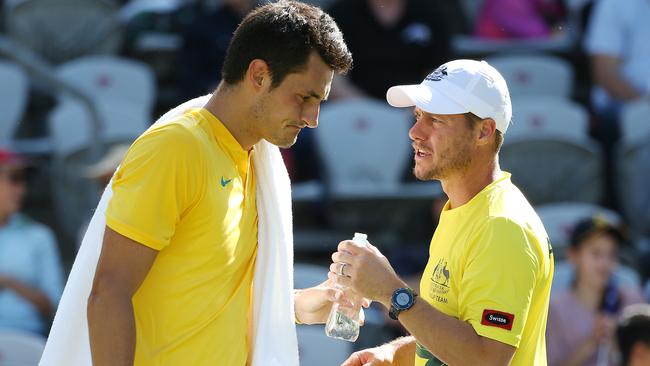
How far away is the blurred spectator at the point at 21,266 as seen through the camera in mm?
6672

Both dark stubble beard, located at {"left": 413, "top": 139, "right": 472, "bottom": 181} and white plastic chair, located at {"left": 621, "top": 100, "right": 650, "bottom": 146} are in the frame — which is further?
white plastic chair, located at {"left": 621, "top": 100, "right": 650, "bottom": 146}

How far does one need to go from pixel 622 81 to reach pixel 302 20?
18.4 ft

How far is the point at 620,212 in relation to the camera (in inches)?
326

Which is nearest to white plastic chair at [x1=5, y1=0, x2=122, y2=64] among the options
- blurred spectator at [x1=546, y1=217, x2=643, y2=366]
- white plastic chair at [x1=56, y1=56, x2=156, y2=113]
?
white plastic chair at [x1=56, y1=56, x2=156, y2=113]

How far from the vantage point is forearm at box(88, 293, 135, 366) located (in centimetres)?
326

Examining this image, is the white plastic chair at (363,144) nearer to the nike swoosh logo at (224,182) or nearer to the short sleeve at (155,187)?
the nike swoosh logo at (224,182)

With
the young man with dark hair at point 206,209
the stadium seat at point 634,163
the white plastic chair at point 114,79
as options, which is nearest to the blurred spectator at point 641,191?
the stadium seat at point 634,163

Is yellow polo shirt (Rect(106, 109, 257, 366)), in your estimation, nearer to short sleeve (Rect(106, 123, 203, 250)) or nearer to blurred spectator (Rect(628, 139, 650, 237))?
short sleeve (Rect(106, 123, 203, 250))

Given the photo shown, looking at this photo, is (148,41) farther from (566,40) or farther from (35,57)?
(566,40)

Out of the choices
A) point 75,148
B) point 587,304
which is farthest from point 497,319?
point 75,148

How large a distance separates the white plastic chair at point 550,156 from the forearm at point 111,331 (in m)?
4.83

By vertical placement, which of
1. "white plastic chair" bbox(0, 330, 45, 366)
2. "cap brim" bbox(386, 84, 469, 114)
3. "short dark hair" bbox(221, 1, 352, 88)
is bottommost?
"white plastic chair" bbox(0, 330, 45, 366)

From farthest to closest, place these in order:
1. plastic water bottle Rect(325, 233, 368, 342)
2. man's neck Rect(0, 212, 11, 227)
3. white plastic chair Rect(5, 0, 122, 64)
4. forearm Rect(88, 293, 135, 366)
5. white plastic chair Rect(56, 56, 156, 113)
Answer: white plastic chair Rect(5, 0, 122, 64), white plastic chair Rect(56, 56, 156, 113), man's neck Rect(0, 212, 11, 227), plastic water bottle Rect(325, 233, 368, 342), forearm Rect(88, 293, 135, 366)

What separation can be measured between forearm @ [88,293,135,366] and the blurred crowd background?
3.03 m
